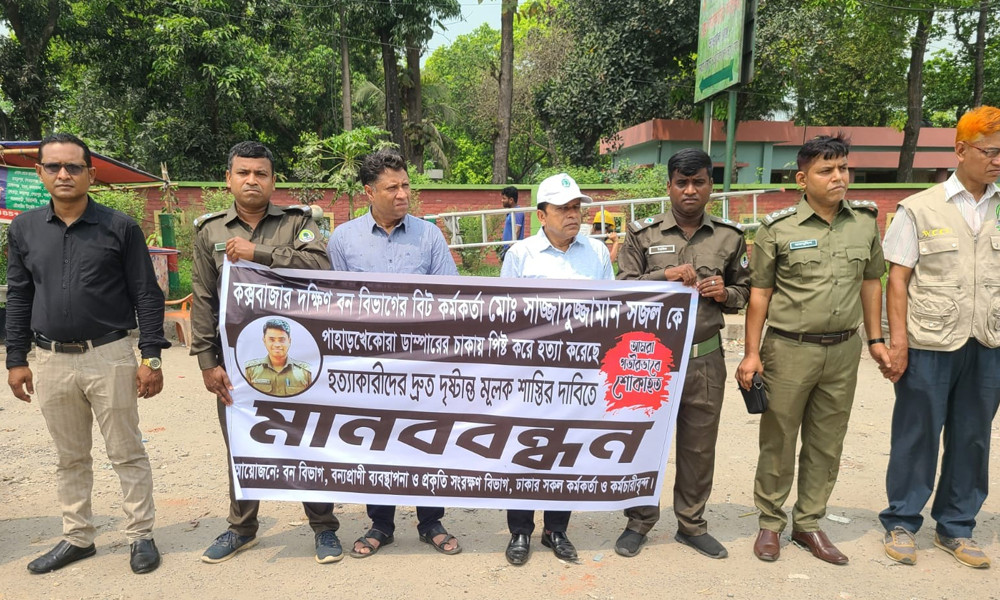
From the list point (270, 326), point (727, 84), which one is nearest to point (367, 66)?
point (727, 84)

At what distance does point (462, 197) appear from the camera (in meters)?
15.7

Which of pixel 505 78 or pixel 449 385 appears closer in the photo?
pixel 449 385

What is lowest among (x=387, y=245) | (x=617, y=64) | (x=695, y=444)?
(x=695, y=444)

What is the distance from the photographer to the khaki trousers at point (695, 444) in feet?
10.9

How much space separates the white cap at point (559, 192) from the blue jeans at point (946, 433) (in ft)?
6.11

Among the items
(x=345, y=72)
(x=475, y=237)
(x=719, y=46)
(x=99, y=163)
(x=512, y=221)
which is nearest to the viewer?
(x=99, y=163)

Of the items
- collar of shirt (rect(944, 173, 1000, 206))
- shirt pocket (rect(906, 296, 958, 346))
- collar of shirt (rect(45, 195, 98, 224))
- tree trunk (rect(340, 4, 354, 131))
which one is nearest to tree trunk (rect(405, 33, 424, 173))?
tree trunk (rect(340, 4, 354, 131))

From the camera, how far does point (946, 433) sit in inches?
136

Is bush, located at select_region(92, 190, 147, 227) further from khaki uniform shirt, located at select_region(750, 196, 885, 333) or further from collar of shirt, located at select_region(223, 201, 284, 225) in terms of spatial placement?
khaki uniform shirt, located at select_region(750, 196, 885, 333)

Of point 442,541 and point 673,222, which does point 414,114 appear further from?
point 442,541

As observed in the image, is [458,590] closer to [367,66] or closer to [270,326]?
[270,326]

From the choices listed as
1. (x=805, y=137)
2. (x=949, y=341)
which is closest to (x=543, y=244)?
(x=949, y=341)

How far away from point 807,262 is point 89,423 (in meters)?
3.51

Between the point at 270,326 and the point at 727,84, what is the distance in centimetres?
814
